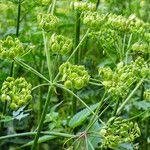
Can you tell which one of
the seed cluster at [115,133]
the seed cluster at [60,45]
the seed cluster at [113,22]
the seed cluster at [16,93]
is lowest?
the seed cluster at [115,133]

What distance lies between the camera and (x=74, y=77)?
1.80 meters

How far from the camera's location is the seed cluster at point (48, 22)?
1.99 meters

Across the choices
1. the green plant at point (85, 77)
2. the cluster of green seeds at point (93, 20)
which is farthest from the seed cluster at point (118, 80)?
the cluster of green seeds at point (93, 20)

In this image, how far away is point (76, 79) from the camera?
5.88ft

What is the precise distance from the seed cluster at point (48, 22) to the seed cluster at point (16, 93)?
0.27 metres

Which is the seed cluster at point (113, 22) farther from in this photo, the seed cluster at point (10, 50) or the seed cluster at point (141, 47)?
the seed cluster at point (10, 50)

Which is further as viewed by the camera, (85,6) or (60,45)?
(85,6)

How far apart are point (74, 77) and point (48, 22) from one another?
1.09 ft

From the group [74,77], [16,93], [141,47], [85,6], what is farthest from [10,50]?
[141,47]

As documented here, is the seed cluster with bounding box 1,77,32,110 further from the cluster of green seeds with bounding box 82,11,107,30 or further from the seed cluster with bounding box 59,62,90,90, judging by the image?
the cluster of green seeds with bounding box 82,11,107,30

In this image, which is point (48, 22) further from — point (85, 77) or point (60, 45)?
point (85, 77)

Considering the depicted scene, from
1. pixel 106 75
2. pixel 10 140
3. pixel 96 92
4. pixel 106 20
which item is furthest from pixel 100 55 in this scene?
pixel 106 75

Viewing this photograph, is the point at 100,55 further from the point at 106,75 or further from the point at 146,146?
the point at 106,75

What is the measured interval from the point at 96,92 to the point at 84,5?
4.76 feet
